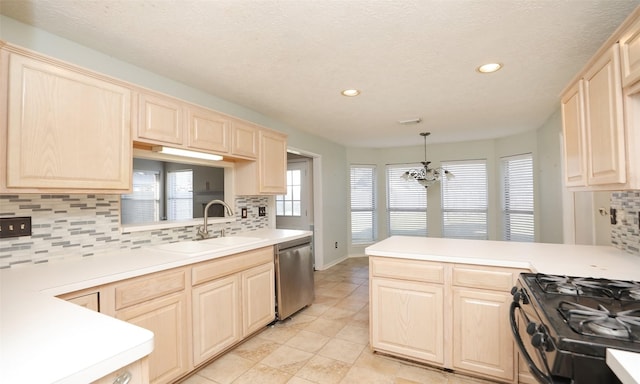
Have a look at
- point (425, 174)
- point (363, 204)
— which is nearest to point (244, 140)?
point (425, 174)

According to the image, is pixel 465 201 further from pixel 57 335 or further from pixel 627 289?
pixel 57 335

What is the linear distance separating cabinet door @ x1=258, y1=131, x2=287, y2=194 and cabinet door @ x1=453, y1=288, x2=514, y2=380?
2.12 metres

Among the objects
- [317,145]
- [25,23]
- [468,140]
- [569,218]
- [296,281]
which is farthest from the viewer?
[468,140]

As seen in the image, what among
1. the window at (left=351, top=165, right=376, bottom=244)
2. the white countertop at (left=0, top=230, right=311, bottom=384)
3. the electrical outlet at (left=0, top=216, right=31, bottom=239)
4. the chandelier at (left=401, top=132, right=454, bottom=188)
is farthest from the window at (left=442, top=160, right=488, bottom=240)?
the electrical outlet at (left=0, top=216, right=31, bottom=239)

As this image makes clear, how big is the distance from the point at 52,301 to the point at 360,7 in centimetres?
200

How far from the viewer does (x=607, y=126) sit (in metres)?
1.45

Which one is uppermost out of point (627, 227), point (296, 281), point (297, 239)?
point (627, 227)

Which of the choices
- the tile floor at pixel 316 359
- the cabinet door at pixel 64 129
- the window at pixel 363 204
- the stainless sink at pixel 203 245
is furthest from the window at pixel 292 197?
the cabinet door at pixel 64 129

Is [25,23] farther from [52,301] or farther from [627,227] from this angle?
[627,227]

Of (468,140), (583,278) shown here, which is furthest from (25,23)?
(468,140)

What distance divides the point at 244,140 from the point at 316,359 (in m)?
2.10

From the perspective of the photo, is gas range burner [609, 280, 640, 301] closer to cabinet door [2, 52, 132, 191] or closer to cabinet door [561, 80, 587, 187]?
cabinet door [561, 80, 587, 187]

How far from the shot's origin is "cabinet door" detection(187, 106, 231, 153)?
7.73 ft

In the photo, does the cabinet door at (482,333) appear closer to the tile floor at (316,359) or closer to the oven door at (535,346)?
the tile floor at (316,359)
